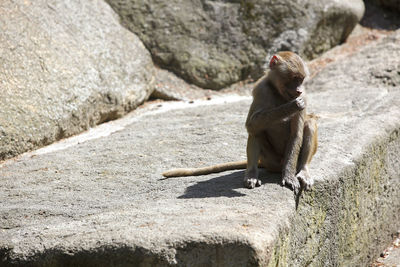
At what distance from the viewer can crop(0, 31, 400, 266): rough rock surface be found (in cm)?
343

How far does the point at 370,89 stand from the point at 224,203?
4.95 meters

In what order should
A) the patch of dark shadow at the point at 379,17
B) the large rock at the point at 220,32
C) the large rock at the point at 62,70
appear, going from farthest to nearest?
the patch of dark shadow at the point at 379,17
the large rock at the point at 220,32
the large rock at the point at 62,70

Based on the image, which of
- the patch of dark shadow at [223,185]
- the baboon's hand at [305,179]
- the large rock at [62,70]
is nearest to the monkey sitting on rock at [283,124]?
the baboon's hand at [305,179]

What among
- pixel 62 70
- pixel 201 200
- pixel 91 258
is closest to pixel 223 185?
pixel 201 200

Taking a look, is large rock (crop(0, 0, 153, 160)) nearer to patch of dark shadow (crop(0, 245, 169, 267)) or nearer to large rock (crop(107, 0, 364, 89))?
large rock (crop(107, 0, 364, 89))

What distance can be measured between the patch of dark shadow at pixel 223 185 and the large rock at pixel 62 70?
292 cm

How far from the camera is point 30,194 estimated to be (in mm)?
4891

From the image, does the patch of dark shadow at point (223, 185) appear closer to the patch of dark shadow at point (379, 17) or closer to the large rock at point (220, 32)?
the large rock at point (220, 32)

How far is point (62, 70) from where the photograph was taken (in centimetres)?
756

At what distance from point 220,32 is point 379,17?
178 inches

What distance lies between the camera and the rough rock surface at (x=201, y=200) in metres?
3.43

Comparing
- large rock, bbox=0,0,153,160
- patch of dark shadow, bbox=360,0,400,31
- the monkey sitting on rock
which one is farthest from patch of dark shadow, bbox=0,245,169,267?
patch of dark shadow, bbox=360,0,400,31

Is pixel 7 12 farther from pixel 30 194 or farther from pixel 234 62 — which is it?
pixel 234 62

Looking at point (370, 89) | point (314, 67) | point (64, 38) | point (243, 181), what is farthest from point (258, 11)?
point (243, 181)
